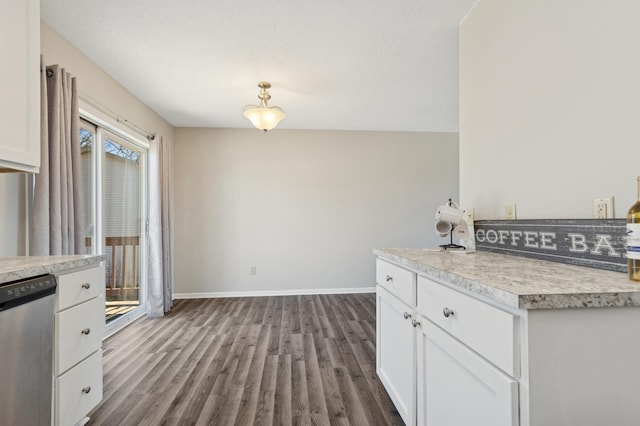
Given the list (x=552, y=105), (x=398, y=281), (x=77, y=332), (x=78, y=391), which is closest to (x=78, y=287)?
(x=77, y=332)

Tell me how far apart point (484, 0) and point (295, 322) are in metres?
3.10

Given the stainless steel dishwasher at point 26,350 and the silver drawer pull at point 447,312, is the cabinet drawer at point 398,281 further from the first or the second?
the stainless steel dishwasher at point 26,350

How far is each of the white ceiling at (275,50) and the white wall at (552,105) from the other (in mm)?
501

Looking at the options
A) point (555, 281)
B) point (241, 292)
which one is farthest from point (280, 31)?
point (241, 292)

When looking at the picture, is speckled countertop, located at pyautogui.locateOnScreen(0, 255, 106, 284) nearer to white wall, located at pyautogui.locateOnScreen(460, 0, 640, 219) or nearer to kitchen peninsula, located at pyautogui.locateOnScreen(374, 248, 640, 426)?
kitchen peninsula, located at pyautogui.locateOnScreen(374, 248, 640, 426)

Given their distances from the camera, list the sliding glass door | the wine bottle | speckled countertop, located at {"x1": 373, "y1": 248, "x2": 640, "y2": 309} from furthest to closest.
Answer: the sliding glass door → the wine bottle → speckled countertop, located at {"x1": 373, "y1": 248, "x2": 640, "y2": 309}

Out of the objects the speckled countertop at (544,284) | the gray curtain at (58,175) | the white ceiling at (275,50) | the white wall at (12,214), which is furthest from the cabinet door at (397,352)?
the white wall at (12,214)

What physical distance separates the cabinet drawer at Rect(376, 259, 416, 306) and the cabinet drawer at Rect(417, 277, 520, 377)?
135mm

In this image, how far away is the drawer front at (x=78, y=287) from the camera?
1.29 meters

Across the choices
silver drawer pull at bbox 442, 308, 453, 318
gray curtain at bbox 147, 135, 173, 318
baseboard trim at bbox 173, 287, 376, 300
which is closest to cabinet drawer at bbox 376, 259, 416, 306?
silver drawer pull at bbox 442, 308, 453, 318

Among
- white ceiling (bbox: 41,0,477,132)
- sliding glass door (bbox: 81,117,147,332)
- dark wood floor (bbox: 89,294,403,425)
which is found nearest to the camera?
dark wood floor (bbox: 89,294,403,425)

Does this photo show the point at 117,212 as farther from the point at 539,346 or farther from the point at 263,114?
the point at 539,346

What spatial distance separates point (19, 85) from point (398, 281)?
6.66ft

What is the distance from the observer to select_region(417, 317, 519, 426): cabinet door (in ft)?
2.39
